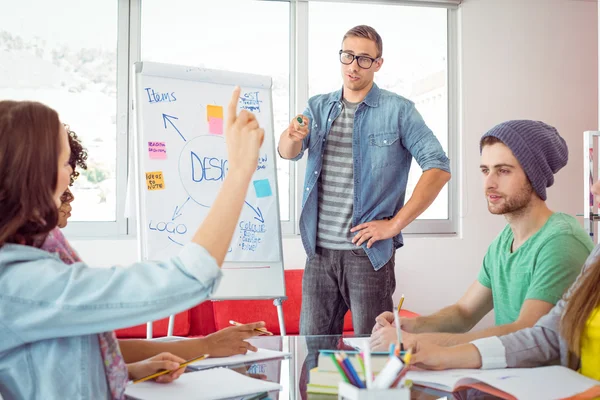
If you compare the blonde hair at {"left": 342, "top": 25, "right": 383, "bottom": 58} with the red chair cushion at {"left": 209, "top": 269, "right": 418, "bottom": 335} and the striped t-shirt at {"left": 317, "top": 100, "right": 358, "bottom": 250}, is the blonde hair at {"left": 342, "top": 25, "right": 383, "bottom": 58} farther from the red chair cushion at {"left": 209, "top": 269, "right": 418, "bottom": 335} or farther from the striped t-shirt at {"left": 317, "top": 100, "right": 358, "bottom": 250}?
the red chair cushion at {"left": 209, "top": 269, "right": 418, "bottom": 335}

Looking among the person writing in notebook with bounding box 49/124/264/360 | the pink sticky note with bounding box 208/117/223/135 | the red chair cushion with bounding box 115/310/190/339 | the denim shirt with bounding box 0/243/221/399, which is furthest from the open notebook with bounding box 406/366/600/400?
the red chair cushion with bounding box 115/310/190/339

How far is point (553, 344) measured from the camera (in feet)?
4.52

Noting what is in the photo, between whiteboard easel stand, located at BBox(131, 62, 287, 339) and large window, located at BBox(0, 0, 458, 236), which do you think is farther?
large window, located at BBox(0, 0, 458, 236)

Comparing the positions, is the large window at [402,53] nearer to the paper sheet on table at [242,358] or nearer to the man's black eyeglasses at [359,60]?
the man's black eyeglasses at [359,60]

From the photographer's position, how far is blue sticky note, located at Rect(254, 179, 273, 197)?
2736 mm

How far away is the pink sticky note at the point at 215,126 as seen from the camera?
272 centimetres

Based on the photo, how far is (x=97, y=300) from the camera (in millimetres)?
902

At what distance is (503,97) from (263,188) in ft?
7.85

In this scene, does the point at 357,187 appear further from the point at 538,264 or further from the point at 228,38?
the point at 228,38

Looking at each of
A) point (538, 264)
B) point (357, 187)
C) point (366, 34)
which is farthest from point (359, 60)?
point (538, 264)

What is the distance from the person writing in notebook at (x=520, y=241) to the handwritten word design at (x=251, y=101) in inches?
49.9

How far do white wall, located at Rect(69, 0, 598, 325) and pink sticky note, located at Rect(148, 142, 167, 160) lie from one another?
1.69m

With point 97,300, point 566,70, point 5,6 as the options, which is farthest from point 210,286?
point 566,70

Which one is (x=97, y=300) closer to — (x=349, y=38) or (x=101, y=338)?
(x=101, y=338)
